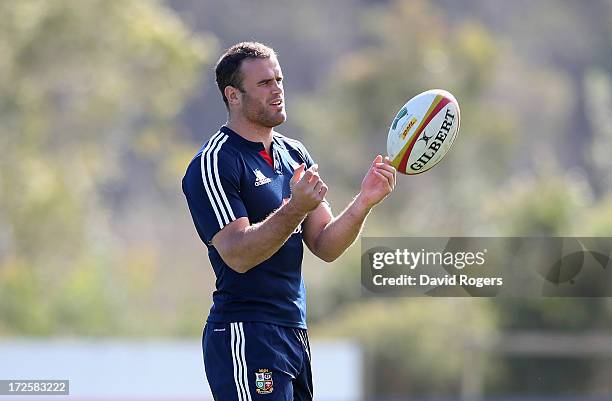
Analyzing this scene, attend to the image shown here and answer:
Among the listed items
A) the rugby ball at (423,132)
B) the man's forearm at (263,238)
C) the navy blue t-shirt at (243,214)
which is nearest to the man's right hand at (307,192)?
the man's forearm at (263,238)

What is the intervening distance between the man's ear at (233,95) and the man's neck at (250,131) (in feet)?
0.29

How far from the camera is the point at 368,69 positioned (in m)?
32.3

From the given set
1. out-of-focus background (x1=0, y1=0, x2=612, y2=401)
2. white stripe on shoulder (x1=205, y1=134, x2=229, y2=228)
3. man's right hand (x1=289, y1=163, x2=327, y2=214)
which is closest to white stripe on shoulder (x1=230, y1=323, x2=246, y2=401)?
white stripe on shoulder (x1=205, y1=134, x2=229, y2=228)

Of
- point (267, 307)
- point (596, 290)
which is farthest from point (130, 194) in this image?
point (267, 307)

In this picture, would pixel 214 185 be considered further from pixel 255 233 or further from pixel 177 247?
pixel 177 247

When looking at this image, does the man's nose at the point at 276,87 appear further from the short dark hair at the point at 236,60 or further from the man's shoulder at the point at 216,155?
the man's shoulder at the point at 216,155

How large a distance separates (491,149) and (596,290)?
49.7 ft

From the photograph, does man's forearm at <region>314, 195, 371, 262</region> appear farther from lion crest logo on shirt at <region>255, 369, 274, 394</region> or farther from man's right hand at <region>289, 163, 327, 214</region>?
lion crest logo on shirt at <region>255, 369, 274, 394</region>

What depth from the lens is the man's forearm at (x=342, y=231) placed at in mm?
5445

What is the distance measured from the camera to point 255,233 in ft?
16.5

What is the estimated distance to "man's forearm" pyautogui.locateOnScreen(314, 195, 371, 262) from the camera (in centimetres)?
545

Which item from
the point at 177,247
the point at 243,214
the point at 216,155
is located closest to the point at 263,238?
the point at 243,214

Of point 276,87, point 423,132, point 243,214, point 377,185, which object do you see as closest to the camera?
point 243,214

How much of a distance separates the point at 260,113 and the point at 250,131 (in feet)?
0.35
